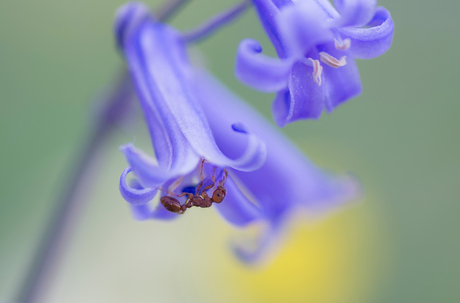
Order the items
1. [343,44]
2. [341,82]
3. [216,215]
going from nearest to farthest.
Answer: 1. [343,44]
2. [341,82]
3. [216,215]

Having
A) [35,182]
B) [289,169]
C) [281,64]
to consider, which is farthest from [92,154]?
[35,182]

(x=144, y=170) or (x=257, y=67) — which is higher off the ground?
(x=257, y=67)

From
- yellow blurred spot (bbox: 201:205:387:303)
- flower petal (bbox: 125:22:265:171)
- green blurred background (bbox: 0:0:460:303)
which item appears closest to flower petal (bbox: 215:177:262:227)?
flower petal (bbox: 125:22:265:171)

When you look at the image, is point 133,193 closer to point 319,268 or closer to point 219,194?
A: point 219,194

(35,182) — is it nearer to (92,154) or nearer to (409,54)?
(92,154)

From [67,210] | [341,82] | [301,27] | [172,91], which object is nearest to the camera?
[301,27]

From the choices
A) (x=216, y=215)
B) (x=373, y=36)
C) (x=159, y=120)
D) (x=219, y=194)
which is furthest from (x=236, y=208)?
(x=216, y=215)

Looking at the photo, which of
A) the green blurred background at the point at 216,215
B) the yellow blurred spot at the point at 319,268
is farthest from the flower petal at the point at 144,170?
the yellow blurred spot at the point at 319,268

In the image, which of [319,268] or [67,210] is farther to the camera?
[319,268]

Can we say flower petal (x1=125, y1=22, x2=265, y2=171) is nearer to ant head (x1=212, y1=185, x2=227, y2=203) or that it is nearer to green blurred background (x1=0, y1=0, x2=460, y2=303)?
ant head (x1=212, y1=185, x2=227, y2=203)
